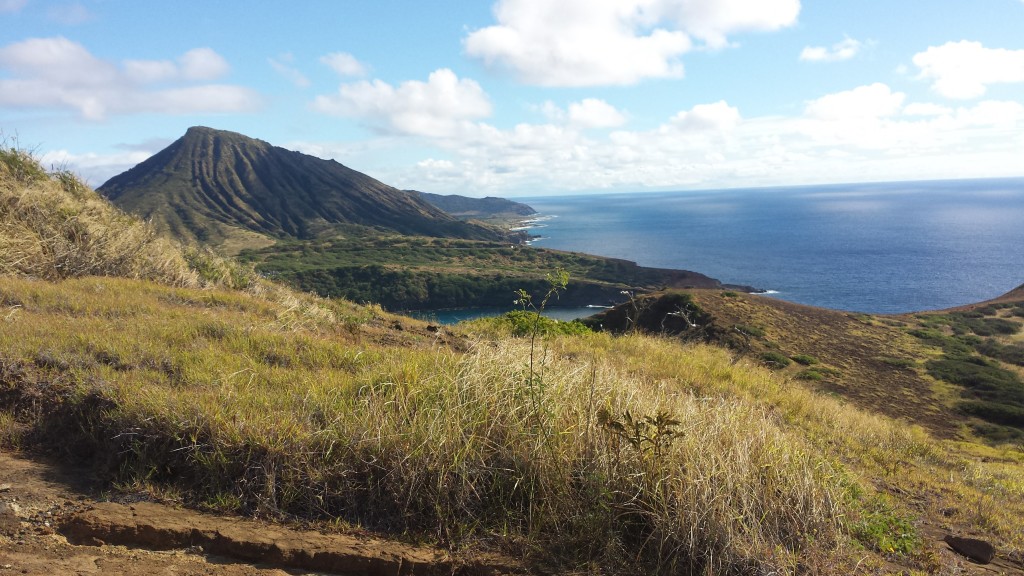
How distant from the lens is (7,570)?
287 centimetres

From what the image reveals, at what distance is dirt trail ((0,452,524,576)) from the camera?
311 centimetres

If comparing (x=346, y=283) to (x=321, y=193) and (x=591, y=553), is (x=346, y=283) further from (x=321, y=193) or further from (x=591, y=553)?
(x=321, y=193)

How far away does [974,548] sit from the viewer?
13.8 ft

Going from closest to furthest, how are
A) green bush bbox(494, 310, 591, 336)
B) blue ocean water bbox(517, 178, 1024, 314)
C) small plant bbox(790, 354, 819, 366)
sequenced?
green bush bbox(494, 310, 591, 336) → small plant bbox(790, 354, 819, 366) → blue ocean water bbox(517, 178, 1024, 314)

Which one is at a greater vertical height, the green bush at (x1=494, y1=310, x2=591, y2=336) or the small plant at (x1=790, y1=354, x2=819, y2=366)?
the green bush at (x1=494, y1=310, x2=591, y2=336)

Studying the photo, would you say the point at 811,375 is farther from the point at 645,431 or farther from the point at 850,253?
the point at 850,253

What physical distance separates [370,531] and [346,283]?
224 ft

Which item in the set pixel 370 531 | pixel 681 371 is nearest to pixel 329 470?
pixel 370 531

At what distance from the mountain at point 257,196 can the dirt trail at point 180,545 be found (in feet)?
377

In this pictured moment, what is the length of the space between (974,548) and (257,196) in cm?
16282

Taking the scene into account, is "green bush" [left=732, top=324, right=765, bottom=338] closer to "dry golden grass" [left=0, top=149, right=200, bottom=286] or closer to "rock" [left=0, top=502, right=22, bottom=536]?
"dry golden grass" [left=0, top=149, right=200, bottom=286]

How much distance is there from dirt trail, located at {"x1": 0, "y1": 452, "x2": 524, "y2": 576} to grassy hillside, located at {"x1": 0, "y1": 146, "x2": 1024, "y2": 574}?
164 millimetres

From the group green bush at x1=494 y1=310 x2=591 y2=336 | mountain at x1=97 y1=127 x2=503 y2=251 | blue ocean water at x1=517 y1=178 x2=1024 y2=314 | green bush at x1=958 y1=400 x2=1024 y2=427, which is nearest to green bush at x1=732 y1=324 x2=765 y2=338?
green bush at x1=958 y1=400 x2=1024 y2=427

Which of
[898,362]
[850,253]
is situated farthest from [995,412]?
[850,253]
